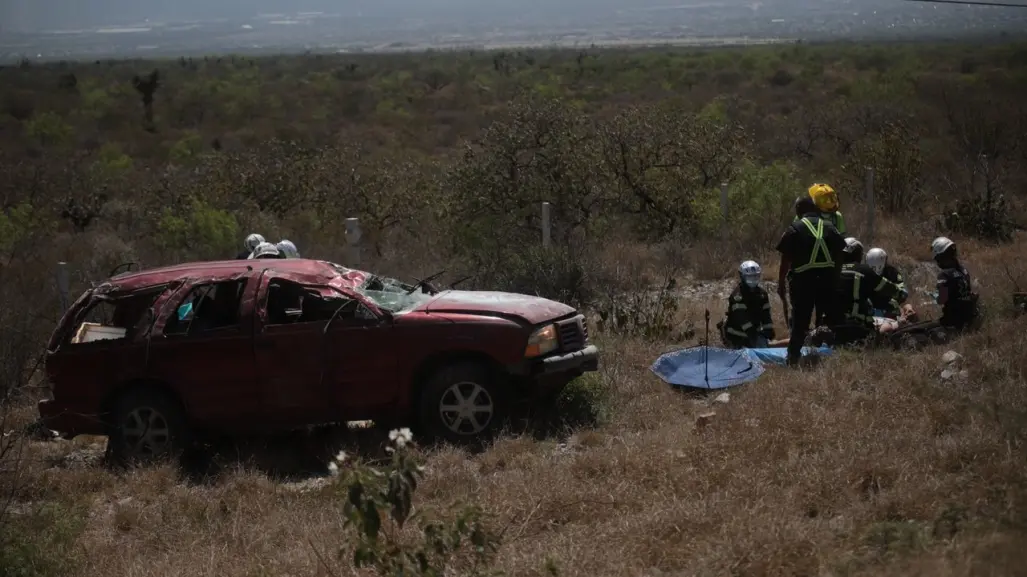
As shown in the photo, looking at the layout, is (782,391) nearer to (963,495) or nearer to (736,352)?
(736,352)

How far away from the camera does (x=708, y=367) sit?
9266 millimetres

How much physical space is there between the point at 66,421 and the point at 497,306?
3615 millimetres

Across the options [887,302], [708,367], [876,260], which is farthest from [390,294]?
[887,302]

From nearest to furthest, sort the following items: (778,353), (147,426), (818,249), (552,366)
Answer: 1. (552,366)
2. (147,426)
3. (818,249)
4. (778,353)

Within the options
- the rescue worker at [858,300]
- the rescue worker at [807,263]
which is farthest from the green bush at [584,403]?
the rescue worker at [858,300]

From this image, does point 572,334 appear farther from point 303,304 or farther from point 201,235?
point 201,235

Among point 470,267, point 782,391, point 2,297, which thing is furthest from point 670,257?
point 2,297

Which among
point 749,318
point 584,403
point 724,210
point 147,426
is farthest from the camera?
point 724,210

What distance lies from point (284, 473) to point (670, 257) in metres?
8.39

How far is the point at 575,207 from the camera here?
18.4 meters

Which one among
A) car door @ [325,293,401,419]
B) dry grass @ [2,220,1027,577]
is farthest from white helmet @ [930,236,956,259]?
car door @ [325,293,401,419]

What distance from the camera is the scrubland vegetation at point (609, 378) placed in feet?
18.1

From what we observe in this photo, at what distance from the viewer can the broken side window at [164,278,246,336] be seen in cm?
869

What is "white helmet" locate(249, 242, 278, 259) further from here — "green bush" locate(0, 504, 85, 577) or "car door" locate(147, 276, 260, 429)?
"green bush" locate(0, 504, 85, 577)
